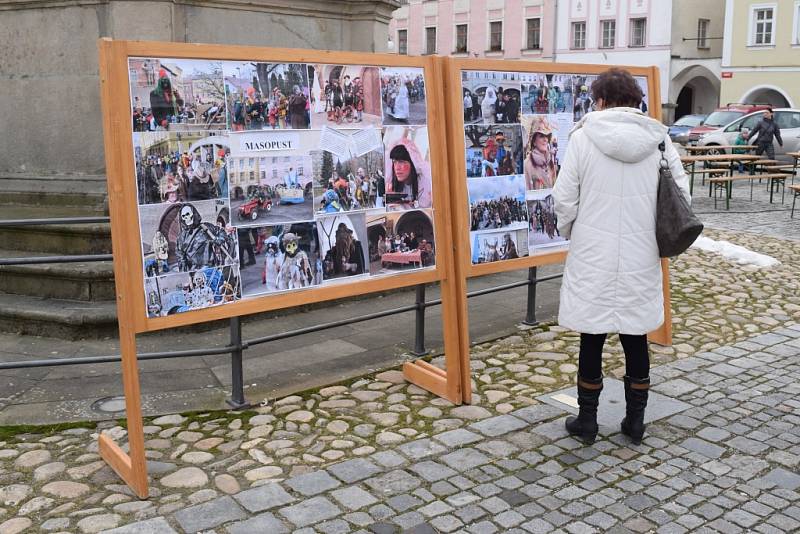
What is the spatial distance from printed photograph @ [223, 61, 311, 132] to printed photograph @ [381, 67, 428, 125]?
52 cm

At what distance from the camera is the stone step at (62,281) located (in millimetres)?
6215

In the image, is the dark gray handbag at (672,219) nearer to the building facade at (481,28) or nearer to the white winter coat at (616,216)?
the white winter coat at (616,216)

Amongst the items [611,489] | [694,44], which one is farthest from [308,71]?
[694,44]

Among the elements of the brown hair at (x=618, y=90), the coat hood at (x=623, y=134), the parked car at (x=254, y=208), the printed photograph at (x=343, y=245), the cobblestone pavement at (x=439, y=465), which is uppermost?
the brown hair at (x=618, y=90)

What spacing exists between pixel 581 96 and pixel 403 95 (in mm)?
1527

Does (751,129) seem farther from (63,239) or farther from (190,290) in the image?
(190,290)

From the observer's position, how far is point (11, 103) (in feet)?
24.3

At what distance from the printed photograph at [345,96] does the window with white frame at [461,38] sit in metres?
51.0

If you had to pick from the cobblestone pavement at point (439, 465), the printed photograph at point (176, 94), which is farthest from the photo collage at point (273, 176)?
the cobblestone pavement at point (439, 465)

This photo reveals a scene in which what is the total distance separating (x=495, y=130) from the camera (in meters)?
→ 5.21

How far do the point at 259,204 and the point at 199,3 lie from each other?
322cm

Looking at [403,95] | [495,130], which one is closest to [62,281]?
[403,95]

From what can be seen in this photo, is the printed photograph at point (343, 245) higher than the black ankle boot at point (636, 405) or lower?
higher

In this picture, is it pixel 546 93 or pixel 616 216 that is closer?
pixel 616 216
